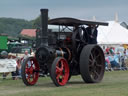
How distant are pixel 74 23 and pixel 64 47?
106 centimetres

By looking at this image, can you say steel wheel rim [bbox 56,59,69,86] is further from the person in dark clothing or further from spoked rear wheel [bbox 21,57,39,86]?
the person in dark clothing

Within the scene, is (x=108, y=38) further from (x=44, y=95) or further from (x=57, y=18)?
(x=44, y=95)

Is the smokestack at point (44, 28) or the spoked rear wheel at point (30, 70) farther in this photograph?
the spoked rear wheel at point (30, 70)

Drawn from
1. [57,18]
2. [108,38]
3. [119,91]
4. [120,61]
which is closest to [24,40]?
[108,38]

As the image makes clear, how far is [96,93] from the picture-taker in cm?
1120

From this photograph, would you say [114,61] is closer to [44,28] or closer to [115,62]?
[115,62]

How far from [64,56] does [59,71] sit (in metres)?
1.02

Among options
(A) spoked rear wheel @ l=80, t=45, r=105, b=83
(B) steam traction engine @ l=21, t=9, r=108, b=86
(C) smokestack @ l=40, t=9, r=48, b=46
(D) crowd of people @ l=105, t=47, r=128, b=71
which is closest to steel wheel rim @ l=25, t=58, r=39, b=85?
(B) steam traction engine @ l=21, t=9, r=108, b=86

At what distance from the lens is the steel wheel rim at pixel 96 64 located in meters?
15.2

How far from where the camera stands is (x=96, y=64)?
615 inches

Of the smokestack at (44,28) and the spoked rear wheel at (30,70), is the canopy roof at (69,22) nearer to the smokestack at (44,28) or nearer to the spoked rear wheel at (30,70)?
the smokestack at (44,28)

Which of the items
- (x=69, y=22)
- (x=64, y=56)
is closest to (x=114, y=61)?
(x=69, y=22)

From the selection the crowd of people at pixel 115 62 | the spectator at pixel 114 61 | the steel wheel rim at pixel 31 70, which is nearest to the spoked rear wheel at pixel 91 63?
the steel wheel rim at pixel 31 70

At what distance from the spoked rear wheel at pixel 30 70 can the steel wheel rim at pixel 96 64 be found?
6.53 feet
